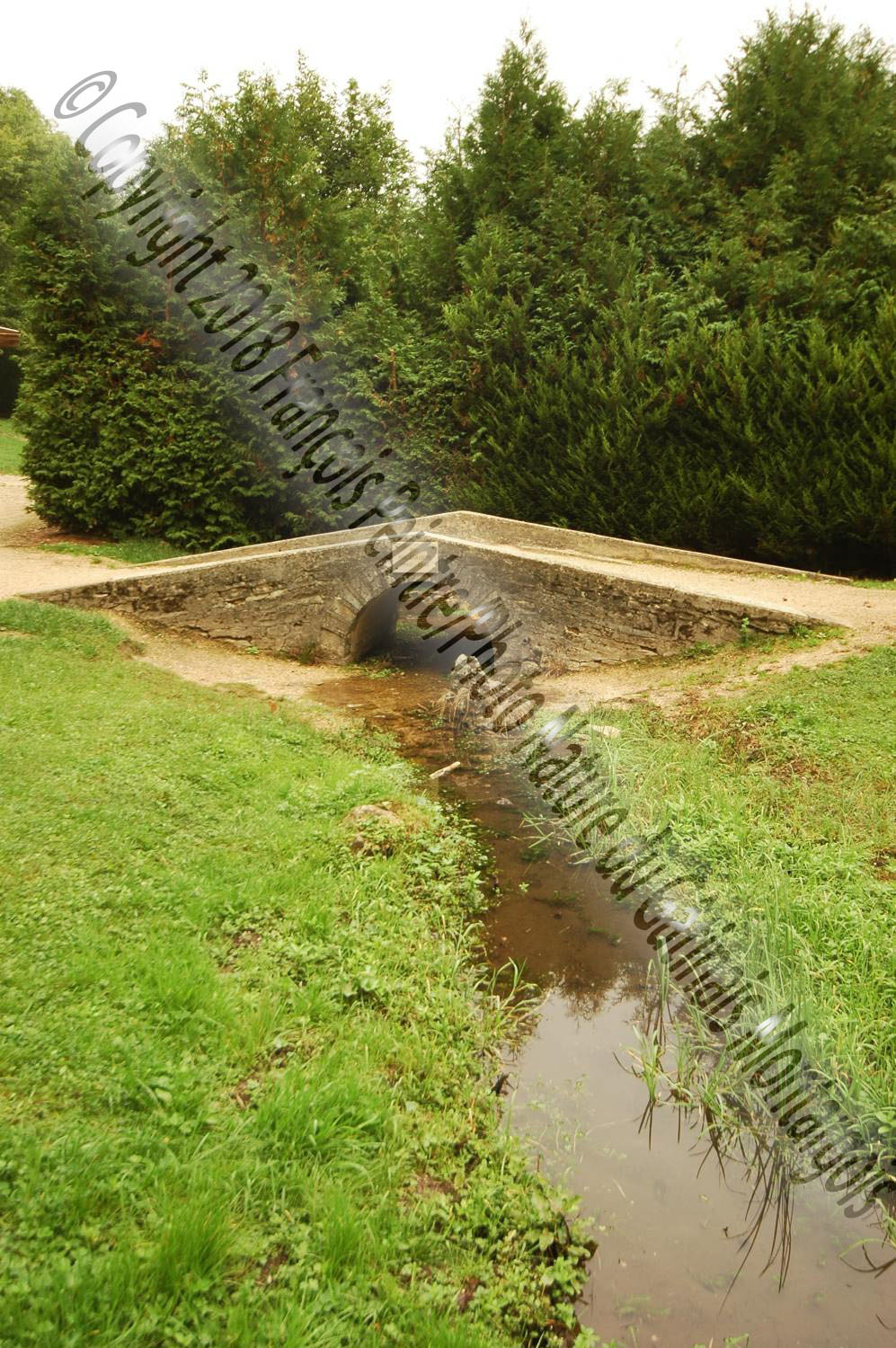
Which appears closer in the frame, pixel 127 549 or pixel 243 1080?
pixel 243 1080

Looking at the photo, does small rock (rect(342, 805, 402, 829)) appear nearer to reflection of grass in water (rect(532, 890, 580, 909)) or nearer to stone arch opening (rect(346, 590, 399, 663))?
reflection of grass in water (rect(532, 890, 580, 909))

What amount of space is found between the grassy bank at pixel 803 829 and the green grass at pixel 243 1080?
5.02ft

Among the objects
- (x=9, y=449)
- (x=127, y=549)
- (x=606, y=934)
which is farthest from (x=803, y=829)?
(x=9, y=449)

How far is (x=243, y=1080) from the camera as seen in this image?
3.52 meters

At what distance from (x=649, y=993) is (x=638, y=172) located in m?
13.6

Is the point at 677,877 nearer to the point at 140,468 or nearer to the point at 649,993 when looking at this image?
the point at 649,993

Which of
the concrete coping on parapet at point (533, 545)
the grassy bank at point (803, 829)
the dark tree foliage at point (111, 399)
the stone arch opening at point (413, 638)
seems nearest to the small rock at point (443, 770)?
the grassy bank at point (803, 829)

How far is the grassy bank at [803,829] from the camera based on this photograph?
13.6 feet

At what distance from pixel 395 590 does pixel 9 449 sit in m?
15.6

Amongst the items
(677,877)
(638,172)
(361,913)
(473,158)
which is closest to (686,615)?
(677,877)

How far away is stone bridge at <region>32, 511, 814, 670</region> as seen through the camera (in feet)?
33.1

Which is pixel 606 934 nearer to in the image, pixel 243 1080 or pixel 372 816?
pixel 372 816

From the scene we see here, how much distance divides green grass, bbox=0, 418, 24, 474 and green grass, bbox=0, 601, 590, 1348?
15901 mm

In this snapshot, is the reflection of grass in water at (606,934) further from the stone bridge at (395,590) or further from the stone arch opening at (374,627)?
the stone arch opening at (374,627)
